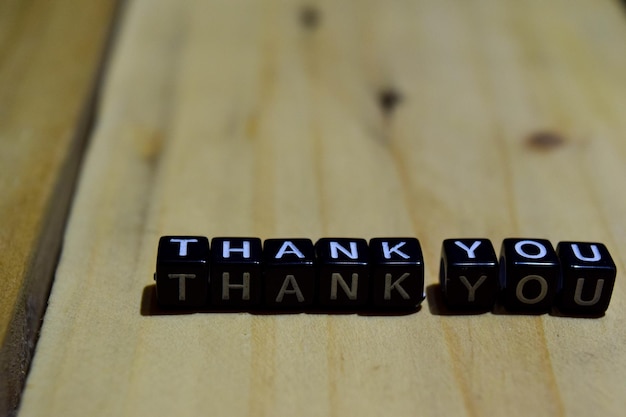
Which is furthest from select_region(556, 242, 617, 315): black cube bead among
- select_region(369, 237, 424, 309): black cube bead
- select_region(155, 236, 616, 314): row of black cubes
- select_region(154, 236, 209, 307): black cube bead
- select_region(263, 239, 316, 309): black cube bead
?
select_region(154, 236, 209, 307): black cube bead

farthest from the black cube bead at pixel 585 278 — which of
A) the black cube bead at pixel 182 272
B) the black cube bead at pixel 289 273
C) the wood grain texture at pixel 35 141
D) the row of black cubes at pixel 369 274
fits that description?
the wood grain texture at pixel 35 141

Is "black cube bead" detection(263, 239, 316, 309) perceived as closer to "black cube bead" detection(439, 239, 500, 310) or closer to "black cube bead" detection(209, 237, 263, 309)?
"black cube bead" detection(209, 237, 263, 309)

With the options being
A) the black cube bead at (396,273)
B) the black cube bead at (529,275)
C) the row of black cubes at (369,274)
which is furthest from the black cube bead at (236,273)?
the black cube bead at (529,275)

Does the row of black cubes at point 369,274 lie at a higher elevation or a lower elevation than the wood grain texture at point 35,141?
lower

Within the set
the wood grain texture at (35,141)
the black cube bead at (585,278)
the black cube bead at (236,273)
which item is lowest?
the black cube bead at (585,278)

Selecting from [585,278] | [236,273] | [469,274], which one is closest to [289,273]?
[236,273]

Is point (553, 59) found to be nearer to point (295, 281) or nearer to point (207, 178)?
point (207, 178)

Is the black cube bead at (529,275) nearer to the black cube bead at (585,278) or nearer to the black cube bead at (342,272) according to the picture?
the black cube bead at (585,278)
